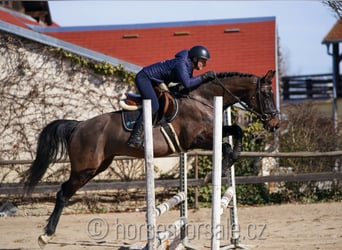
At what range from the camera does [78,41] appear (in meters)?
17.4

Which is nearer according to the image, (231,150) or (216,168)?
(216,168)

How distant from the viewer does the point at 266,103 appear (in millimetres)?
6297

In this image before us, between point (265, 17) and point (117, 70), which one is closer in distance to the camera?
point (117, 70)

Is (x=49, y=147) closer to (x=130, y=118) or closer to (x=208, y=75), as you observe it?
(x=130, y=118)

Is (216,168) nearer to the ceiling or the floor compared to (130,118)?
nearer to the floor

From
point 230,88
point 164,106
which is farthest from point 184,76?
point 230,88

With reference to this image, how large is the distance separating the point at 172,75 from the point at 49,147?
1938mm

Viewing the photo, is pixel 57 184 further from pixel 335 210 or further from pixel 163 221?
pixel 335 210

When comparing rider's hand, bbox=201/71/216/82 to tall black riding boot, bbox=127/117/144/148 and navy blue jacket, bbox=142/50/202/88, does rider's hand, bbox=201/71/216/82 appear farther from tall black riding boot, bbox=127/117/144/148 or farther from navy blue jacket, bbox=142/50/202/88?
tall black riding boot, bbox=127/117/144/148

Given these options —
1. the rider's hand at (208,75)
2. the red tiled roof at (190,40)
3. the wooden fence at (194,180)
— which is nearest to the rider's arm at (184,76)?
the rider's hand at (208,75)

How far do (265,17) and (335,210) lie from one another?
8.39m

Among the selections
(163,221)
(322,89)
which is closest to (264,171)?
(163,221)

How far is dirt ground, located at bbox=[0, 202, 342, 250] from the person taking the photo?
24.4 ft

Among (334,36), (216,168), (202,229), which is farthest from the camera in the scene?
(334,36)
